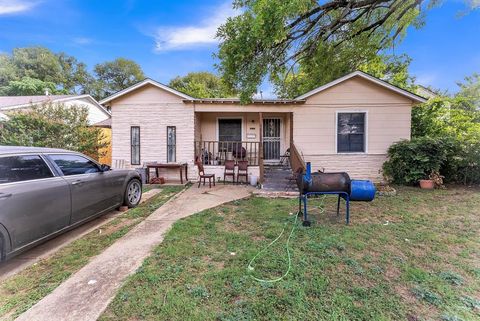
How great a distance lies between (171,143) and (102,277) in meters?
7.17

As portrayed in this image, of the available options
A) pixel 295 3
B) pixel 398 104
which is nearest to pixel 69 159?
pixel 295 3

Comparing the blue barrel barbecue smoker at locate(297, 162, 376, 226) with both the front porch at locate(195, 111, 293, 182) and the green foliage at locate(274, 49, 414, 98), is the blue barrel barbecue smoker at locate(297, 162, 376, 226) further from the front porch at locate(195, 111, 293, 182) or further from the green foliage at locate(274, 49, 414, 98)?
the green foliage at locate(274, 49, 414, 98)

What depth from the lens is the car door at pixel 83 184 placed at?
3.75 m

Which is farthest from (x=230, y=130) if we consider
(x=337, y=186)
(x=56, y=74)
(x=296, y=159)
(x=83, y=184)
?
(x=56, y=74)

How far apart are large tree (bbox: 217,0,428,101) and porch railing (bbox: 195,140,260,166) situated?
2.67 m

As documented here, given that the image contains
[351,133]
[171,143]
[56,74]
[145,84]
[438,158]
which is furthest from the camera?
[56,74]

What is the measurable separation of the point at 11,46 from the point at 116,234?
40.5 metres

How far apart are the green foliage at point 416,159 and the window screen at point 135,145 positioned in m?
9.82

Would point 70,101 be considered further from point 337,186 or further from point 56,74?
point 56,74

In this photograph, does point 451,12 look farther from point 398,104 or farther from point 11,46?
point 11,46

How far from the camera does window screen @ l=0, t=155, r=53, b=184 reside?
9.36 feet

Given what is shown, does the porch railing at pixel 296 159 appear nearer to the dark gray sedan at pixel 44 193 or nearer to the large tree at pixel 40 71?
the dark gray sedan at pixel 44 193

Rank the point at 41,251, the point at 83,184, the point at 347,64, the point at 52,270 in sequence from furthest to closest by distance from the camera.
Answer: the point at 347,64, the point at 83,184, the point at 41,251, the point at 52,270

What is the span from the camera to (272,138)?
10.7 metres
